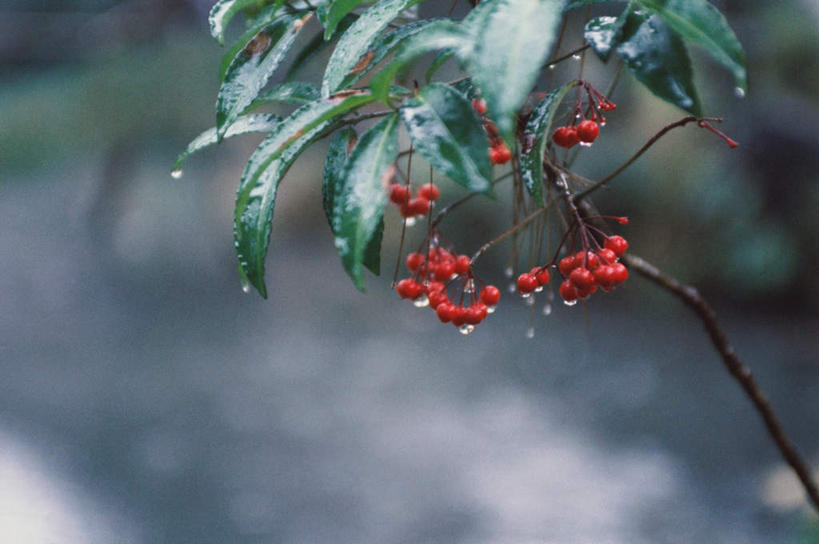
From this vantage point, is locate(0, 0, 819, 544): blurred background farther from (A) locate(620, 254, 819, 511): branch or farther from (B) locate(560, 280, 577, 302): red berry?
(B) locate(560, 280, 577, 302): red berry

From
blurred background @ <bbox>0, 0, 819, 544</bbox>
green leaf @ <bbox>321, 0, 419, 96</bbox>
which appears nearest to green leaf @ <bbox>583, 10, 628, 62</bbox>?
green leaf @ <bbox>321, 0, 419, 96</bbox>

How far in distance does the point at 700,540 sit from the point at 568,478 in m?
0.46

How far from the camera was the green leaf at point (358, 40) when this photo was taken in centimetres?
46

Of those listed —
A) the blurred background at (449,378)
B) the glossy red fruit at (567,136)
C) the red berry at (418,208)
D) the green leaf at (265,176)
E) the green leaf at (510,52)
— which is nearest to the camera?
the green leaf at (510,52)

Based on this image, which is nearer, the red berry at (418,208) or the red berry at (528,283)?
the red berry at (528,283)

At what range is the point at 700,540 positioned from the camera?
2164 millimetres

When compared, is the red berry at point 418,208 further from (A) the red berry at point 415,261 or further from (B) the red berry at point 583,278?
(B) the red berry at point 583,278

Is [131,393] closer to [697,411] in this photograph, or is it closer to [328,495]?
[328,495]

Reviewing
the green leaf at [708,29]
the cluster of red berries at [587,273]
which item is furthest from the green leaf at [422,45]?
the cluster of red berries at [587,273]

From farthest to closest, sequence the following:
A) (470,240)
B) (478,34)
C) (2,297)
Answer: (2,297), (470,240), (478,34)

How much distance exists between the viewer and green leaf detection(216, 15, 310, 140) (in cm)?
53

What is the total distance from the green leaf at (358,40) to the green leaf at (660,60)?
0.15 metres

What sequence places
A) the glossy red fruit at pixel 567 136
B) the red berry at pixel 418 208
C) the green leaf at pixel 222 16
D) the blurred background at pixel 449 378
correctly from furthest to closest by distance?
the blurred background at pixel 449 378 < the red berry at pixel 418 208 < the glossy red fruit at pixel 567 136 < the green leaf at pixel 222 16

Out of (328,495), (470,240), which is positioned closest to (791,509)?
(328,495)
